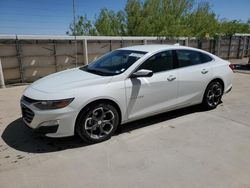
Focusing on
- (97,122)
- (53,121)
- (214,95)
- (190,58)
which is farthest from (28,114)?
(214,95)

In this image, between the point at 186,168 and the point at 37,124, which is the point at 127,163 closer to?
the point at 186,168

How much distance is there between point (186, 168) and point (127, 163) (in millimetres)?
756

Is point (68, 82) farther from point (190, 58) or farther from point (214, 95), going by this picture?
point (214, 95)

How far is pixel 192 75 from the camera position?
173 inches

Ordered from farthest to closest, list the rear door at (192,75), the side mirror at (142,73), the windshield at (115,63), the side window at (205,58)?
the side window at (205,58), the rear door at (192,75), the windshield at (115,63), the side mirror at (142,73)

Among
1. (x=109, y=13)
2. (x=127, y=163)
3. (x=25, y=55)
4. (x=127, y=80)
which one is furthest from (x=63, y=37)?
(x=109, y=13)

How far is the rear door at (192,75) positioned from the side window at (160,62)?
0.22 m

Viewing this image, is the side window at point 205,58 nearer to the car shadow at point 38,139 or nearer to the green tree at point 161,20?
the car shadow at point 38,139

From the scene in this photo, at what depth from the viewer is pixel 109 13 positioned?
844 inches

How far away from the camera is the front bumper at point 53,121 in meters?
3.14

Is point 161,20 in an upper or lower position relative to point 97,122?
upper

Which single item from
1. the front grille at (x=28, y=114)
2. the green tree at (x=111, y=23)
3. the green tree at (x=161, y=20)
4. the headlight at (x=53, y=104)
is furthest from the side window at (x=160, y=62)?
Answer: the green tree at (x=111, y=23)

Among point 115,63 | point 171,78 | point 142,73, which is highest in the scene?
point 115,63

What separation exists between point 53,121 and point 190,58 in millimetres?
2948
